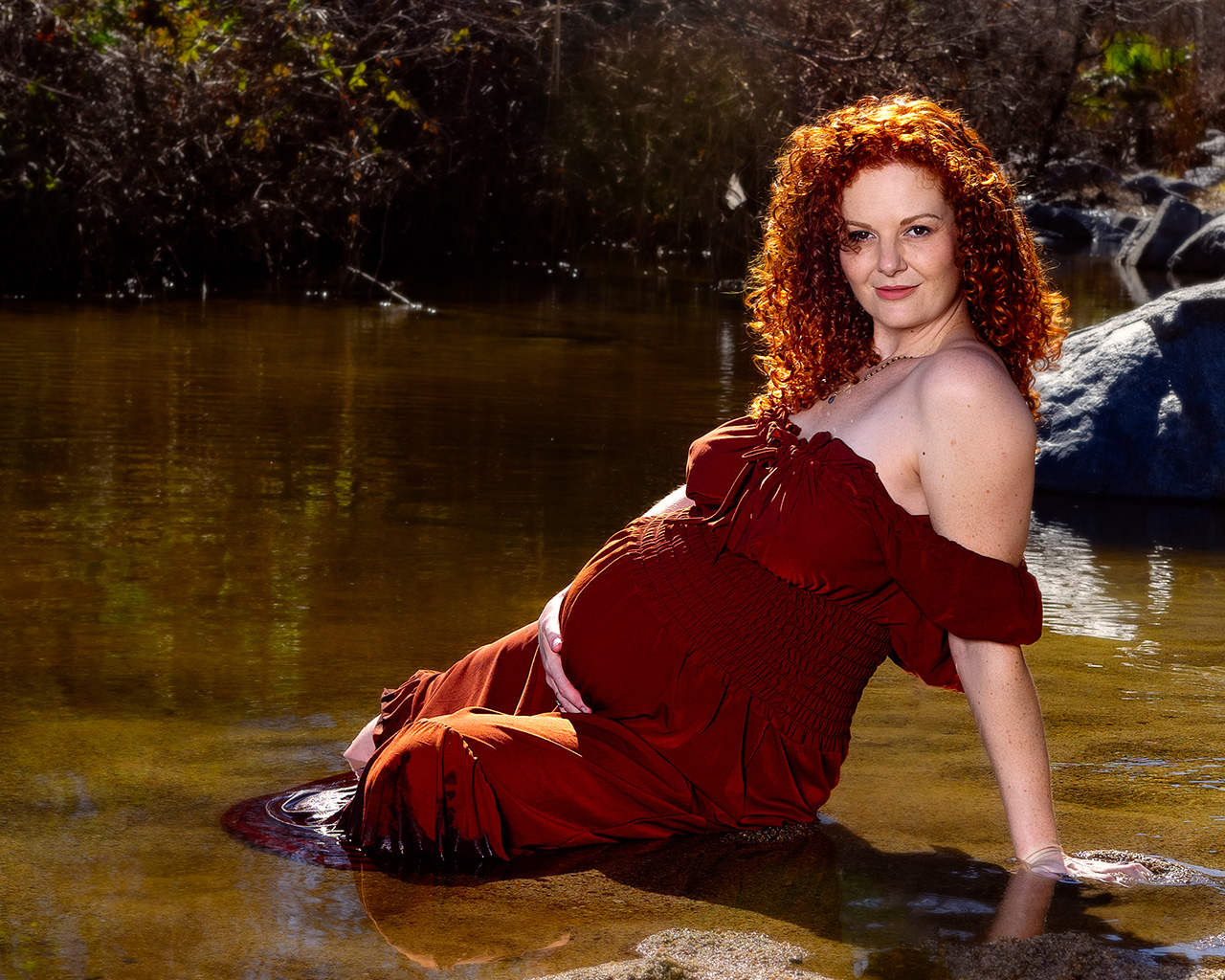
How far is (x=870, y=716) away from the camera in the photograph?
3814 mm

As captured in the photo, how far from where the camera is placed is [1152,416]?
6.66 meters

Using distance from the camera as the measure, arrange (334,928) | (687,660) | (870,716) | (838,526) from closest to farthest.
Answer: (334,928), (838,526), (687,660), (870,716)

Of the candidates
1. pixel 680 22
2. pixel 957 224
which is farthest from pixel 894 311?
pixel 680 22

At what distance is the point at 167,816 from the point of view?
10.1 feet

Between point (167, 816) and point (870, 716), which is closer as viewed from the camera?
point (167, 816)

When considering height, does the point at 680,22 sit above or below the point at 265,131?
above

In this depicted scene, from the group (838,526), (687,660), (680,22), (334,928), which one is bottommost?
(334,928)

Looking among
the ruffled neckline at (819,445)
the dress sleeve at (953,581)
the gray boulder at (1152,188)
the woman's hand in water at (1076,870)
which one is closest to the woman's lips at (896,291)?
the ruffled neckline at (819,445)

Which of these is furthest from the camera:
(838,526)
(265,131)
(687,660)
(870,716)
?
(265,131)

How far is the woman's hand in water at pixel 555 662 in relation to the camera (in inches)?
120

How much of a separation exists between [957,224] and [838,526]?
0.57m

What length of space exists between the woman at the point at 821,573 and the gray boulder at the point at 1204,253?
15.1m

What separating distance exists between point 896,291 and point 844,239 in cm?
15

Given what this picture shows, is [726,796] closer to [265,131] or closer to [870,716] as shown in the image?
[870,716]
